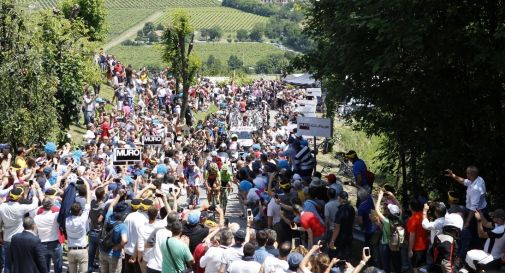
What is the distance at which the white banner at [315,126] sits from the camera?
2144cm

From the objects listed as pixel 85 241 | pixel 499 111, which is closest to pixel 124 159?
A: pixel 85 241

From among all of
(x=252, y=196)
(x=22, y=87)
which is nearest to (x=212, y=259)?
(x=252, y=196)

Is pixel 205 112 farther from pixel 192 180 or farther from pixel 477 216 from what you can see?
pixel 477 216

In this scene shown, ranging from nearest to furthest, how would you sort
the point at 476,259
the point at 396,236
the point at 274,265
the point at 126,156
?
the point at 476,259
the point at 274,265
the point at 396,236
the point at 126,156

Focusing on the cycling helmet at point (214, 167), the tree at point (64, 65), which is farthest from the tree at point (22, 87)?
the cycling helmet at point (214, 167)

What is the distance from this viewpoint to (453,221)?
12.7 meters

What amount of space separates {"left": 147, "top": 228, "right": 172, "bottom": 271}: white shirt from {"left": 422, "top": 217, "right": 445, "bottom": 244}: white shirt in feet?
13.1

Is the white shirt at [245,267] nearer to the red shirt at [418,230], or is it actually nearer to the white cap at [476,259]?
the white cap at [476,259]

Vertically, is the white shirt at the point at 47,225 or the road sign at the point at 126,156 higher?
the road sign at the point at 126,156

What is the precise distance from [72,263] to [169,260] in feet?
9.08

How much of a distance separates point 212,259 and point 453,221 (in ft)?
11.7

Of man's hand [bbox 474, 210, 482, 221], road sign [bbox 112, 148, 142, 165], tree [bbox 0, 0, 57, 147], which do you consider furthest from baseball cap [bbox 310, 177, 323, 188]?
tree [bbox 0, 0, 57, 147]

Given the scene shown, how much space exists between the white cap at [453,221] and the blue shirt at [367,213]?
8.29 ft

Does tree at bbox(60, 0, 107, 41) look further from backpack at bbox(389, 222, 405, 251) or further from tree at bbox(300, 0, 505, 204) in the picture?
backpack at bbox(389, 222, 405, 251)
